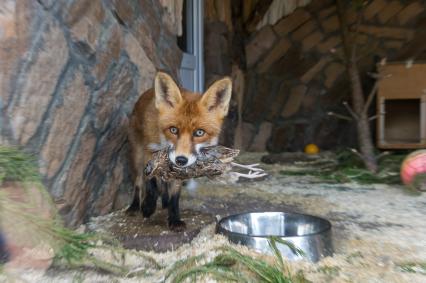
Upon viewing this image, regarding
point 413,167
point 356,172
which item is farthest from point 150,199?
point 356,172

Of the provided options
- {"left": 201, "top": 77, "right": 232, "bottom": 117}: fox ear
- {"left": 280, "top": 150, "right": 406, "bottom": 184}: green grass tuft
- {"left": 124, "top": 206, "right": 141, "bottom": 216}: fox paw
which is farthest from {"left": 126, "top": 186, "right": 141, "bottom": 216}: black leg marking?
{"left": 280, "top": 150, "right": 406, "bottom": 184}: green grass tuft

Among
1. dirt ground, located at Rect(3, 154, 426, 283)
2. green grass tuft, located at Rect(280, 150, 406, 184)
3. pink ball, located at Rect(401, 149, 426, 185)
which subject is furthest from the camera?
green grass tuft, located at Rect(280, 150, 406, 184)

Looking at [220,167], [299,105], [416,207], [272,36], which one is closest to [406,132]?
[299,105]

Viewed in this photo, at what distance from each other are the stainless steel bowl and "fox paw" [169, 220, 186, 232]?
17cm

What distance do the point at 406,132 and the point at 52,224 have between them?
14.4 ft

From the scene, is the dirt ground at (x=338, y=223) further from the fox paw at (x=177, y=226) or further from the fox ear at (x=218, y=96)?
the fox ear at (x=218, y=96)

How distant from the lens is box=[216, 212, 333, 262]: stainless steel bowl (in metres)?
1.71

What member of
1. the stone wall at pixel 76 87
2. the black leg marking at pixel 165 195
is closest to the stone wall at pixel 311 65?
the stone wall at pixel 76 87

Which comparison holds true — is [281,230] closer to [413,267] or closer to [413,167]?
[413,267]

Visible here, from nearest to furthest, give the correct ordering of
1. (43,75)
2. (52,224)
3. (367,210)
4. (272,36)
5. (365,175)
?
(52,224)
(43,75)
(367,210)
(365,175)
(272,36)

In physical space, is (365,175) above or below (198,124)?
below

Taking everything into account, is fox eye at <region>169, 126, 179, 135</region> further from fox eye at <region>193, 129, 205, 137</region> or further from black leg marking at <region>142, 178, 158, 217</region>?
black leg marking at <region>142, 178, 158, 217</region>

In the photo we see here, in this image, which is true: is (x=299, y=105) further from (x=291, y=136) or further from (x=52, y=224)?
(x=52, y=224)

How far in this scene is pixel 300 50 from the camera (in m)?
5.00
